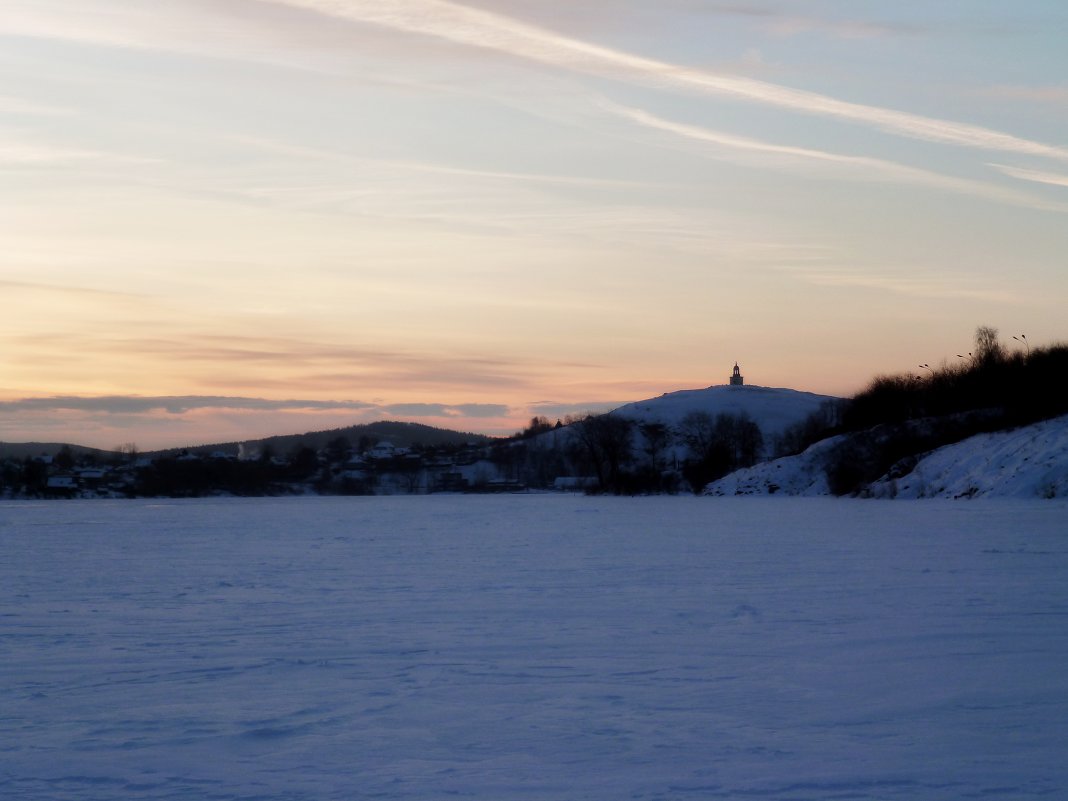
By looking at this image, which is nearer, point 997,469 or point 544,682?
point 544,682

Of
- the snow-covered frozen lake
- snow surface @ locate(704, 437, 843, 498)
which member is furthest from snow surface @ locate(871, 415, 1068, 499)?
the snow-covered frozen lake

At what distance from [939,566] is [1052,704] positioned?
420 inches

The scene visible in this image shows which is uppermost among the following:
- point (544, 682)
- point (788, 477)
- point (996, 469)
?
point (996, 469)

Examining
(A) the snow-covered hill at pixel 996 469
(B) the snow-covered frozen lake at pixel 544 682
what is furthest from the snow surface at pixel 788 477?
(B) the snow-covered frozen lake at pixel 544 682

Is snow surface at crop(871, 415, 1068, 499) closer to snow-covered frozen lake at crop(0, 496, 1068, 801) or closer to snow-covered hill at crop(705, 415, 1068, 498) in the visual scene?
snow-covered hill at crop(705, 415, 1068, 498)

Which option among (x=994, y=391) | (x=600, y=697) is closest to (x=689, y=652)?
(x=600, y=697)

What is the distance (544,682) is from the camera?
905 cm

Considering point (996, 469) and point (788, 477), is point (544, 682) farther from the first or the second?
point (788, 477)

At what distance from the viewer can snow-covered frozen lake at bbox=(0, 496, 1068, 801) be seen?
6.45m

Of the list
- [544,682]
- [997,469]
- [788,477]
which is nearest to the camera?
[544,682]

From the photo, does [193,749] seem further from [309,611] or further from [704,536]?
[704,536]

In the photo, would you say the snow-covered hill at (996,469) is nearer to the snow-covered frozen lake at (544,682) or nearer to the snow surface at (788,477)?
the snow surface at (788,477)

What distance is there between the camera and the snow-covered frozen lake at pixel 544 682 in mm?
6449

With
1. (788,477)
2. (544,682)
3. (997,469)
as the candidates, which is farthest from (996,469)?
(544,682)
